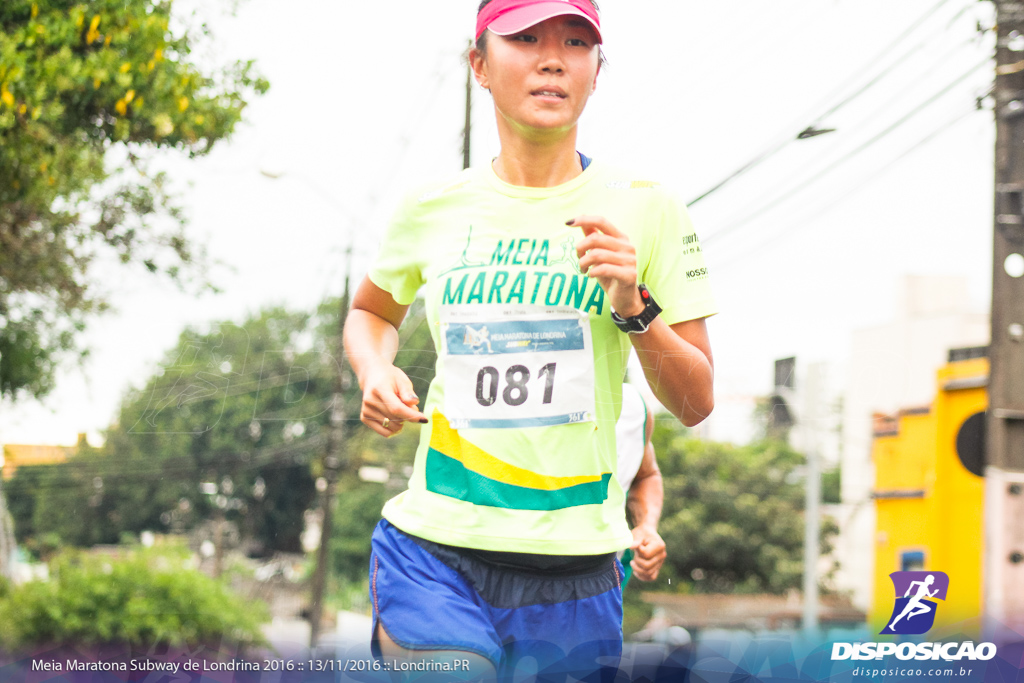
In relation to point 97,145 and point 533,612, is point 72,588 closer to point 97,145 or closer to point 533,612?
point 97,145

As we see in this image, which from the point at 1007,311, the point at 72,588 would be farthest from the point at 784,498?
the point at 1007,311

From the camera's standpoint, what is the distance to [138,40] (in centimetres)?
355

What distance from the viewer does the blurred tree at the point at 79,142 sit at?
3410 millimetres

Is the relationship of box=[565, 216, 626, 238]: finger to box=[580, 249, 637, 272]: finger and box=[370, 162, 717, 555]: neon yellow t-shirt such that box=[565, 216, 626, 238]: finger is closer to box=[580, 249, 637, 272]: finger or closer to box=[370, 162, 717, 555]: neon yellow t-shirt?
box=[580, 249, 637, 272]: finger

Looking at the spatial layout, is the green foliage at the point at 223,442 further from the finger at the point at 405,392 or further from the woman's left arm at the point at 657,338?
the woman's left arm at the point at 657,338

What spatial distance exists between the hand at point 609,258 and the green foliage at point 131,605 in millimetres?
7469

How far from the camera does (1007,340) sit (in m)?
3.88

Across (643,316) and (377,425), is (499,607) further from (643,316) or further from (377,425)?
(643,316)

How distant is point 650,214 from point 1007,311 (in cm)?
275

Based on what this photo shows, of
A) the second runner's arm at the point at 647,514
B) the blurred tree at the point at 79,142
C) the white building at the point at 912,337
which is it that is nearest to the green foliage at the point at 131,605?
the blurred tree at the point at 79,142

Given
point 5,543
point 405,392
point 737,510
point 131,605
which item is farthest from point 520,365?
point 737,510

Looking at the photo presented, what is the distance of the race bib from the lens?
1.70 m

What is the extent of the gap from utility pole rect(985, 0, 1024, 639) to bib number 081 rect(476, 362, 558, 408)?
273 cm

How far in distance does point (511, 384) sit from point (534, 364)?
5 centimetres
